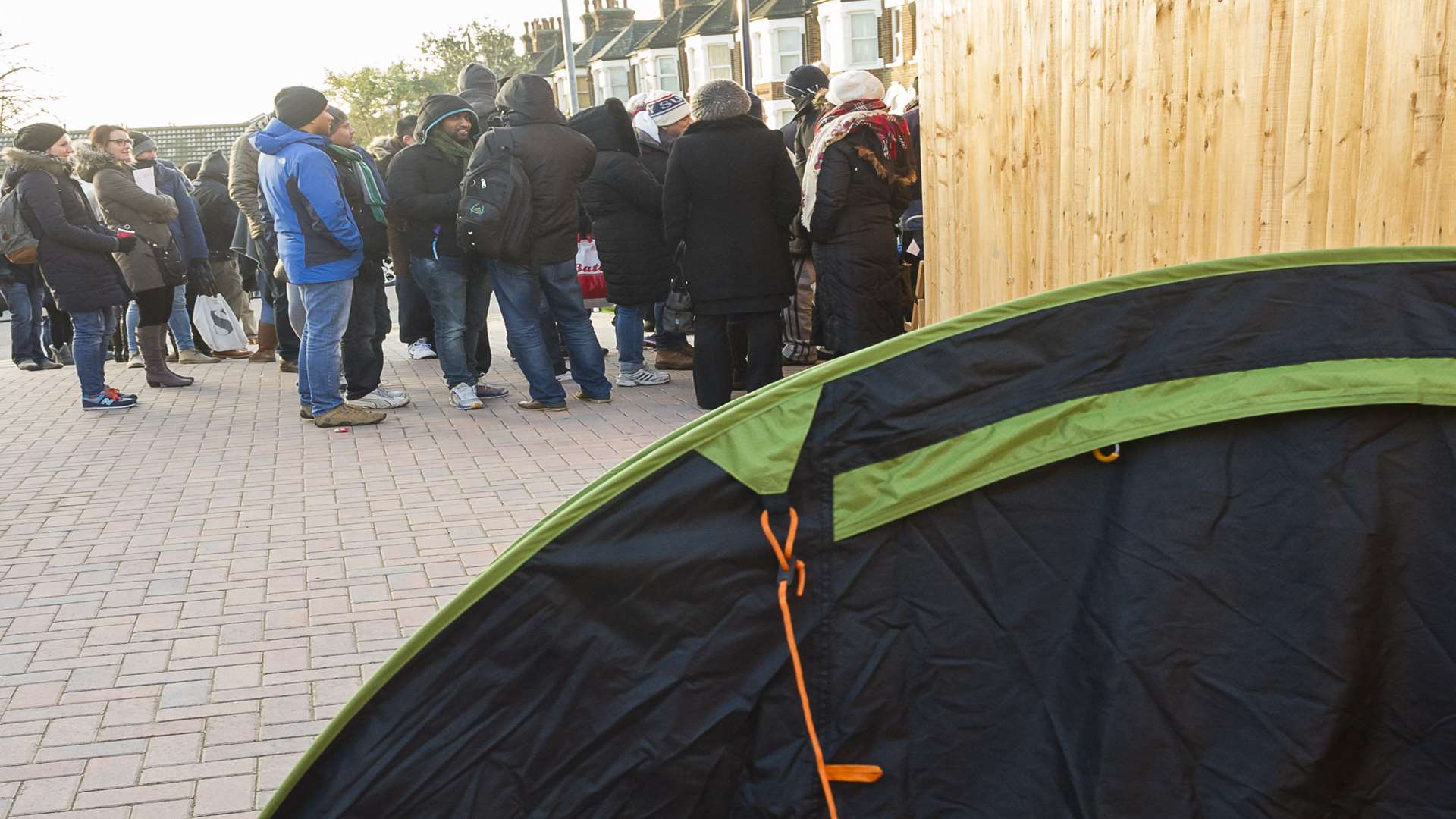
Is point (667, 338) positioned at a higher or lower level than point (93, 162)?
lower

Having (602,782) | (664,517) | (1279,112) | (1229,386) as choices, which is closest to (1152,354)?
(1229,386)

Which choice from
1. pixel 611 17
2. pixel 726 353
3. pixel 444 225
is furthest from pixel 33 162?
pixel 611 17

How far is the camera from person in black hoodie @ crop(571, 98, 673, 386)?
329 inches

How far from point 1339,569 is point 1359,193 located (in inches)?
73.8

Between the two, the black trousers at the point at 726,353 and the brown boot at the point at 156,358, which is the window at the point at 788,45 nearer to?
the brown boot at the point at 156,358

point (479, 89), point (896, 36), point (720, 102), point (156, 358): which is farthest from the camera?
point (896, 36)

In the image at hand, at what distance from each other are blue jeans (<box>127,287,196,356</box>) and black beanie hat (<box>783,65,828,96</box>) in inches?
227

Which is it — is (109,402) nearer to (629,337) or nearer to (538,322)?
(538,322)

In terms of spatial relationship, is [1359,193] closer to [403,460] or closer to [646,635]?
[646,635]

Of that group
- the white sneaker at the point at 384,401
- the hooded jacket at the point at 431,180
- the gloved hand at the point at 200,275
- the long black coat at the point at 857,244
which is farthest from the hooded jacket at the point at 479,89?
the gloved hand at the point at 200,275

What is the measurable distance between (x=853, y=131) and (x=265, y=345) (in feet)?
21.5

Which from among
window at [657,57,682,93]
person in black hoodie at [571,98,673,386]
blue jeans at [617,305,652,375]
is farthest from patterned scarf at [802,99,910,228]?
window at [657,57,682,93]

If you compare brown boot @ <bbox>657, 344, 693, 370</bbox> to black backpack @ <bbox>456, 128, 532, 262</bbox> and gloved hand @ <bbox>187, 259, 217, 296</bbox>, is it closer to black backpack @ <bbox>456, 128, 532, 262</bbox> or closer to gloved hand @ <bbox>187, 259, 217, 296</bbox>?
black backpack @ <bbox>456, 128, 532, 262</bbox>

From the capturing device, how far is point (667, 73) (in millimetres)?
47500
